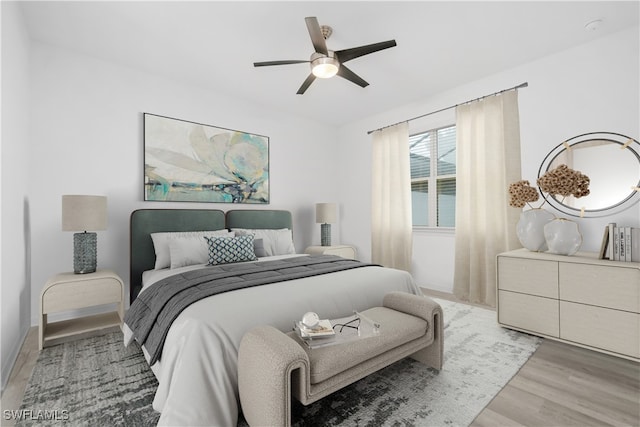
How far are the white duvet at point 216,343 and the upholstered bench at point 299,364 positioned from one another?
11 centimetres

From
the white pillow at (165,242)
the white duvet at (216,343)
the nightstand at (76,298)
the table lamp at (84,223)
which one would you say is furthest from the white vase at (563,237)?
the table lamp at (84,223)

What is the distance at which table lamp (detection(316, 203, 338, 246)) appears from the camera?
4535 mm

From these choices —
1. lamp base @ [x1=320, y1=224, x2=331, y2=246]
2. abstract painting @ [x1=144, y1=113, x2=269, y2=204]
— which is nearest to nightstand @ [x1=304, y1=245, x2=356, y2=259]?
lamp base @ [x1=320, y1=224, x2=331, y2=246]

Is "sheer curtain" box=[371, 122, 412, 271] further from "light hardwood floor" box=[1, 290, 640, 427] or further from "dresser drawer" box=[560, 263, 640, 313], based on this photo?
"light hardwood floor" box=[1, 290, 640, 427]

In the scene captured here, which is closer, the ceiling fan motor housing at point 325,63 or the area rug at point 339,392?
the area rug at point 339,392

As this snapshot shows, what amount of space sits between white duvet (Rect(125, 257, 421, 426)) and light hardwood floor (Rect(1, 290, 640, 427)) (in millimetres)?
922

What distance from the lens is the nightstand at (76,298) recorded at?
2334mm

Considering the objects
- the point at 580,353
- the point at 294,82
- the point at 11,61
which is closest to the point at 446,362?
the point at 580,353

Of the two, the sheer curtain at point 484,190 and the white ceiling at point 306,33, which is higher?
the white ceiling at point 306,33

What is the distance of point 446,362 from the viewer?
7.07 feet

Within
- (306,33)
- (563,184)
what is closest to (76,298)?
(306,33)

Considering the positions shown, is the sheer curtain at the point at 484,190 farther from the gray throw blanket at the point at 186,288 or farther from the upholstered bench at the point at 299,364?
the upholstered bench at the point at 299,364

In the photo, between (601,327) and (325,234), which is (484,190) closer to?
(601,327)

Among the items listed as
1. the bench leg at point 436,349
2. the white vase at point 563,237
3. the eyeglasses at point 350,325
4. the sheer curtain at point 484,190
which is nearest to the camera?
the eyeglasses at point 350,325
